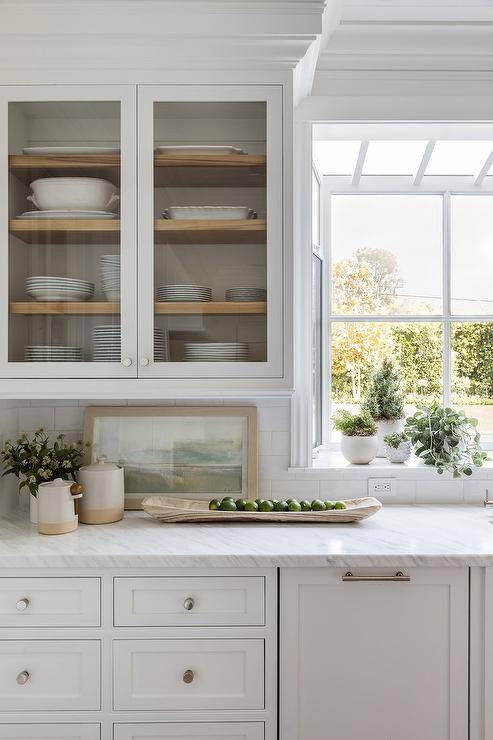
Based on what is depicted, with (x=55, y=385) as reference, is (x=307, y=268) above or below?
above

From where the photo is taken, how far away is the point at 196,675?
159 centimetres

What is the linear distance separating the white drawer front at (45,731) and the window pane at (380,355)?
146 centimetres

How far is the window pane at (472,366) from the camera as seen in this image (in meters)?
2.44

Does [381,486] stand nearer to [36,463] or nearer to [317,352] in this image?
[317,352]

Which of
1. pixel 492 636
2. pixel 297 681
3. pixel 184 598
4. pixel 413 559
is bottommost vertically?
pixel 297 681

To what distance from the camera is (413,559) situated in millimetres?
1567

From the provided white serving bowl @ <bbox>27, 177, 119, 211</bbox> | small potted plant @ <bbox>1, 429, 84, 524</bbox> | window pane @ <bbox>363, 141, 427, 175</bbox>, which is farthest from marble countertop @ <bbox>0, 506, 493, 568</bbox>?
window pane @ <bbox>363, 141, 427, 175</bbox>

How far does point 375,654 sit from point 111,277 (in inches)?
54.6

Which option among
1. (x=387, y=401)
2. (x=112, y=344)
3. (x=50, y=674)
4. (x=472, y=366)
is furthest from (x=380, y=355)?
(x=50, y=674)

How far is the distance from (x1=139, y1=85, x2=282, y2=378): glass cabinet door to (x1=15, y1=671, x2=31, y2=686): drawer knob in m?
0.93

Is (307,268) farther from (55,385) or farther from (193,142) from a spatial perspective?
(55,385)

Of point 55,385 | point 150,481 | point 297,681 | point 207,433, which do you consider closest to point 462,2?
point 207,433

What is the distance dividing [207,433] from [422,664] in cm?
104

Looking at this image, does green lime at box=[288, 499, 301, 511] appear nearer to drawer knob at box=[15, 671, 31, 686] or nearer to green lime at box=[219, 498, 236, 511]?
green lime at box=[219, 498, 236, 511]
